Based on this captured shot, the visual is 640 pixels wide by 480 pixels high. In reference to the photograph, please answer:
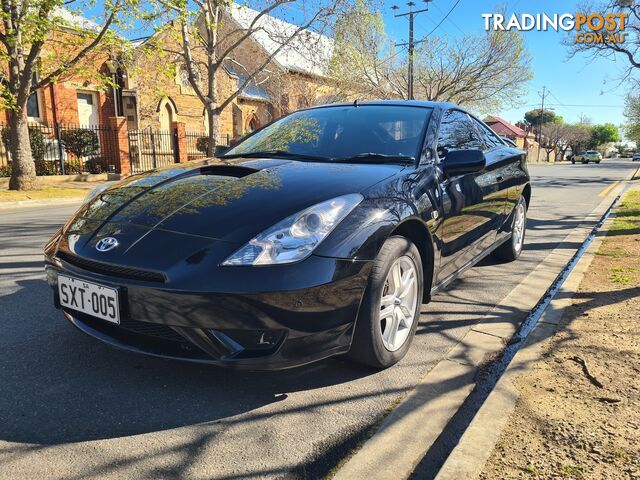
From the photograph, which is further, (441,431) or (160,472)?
(441,431)

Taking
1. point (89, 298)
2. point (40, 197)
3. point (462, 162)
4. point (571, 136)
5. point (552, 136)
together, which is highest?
point (552, 136)

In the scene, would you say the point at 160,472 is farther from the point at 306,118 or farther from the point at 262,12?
the point at 262,12

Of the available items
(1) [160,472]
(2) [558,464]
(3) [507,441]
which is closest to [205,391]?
(1) [160,472]

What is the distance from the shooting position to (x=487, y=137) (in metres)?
4.61

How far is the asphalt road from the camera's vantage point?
1.86 m

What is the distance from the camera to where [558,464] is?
185 cm

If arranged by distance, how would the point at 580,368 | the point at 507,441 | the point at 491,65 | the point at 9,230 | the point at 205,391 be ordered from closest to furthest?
the point at 507,441 < the point at 205,391 < the point at 580,368 < the point at 9,230 < the point at 491,65

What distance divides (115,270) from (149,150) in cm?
2275

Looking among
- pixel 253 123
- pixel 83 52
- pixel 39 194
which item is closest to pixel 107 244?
pixel 39 194

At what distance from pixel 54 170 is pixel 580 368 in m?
18.1

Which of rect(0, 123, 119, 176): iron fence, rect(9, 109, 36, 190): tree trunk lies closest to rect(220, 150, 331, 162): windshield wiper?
rect(9, 109, 36, 190): tree trunk

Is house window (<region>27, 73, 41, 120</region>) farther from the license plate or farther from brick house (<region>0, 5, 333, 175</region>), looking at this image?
the license plate

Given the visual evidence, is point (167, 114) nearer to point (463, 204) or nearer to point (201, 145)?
point (201, 145)

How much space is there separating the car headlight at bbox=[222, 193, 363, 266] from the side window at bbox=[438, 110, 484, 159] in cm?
132
